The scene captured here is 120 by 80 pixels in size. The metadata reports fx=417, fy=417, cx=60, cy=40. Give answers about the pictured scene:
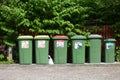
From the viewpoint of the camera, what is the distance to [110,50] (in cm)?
1762

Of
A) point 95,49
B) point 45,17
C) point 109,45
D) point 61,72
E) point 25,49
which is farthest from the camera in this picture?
point 45,17

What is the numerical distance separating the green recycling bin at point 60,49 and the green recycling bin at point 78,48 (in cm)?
34

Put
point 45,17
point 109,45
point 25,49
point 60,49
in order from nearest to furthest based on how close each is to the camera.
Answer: point 25,49, point 60,49, point 109,45, point 45,17

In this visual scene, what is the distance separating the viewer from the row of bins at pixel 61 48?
17.2 meters

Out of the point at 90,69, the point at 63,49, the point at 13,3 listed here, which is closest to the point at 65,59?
the point at 63,49

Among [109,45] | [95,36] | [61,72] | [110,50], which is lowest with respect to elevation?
[61,72]

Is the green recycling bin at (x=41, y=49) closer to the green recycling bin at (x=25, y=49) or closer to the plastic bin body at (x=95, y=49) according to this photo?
the green recycling bin at (x=25, y=49)

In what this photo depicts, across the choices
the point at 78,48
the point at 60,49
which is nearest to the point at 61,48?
the point at 60,49

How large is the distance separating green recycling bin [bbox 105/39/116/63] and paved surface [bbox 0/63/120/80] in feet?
1.98

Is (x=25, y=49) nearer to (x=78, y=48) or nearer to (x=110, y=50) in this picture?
(x=78, y=48)

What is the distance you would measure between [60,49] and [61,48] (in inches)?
2.3

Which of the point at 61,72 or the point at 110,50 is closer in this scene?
the point at 61,72

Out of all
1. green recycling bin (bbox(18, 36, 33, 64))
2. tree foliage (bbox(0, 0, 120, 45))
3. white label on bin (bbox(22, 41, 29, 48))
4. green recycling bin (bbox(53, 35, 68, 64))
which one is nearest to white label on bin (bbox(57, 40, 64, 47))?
green recycling bin (bbox(53, 35, 68, 64))

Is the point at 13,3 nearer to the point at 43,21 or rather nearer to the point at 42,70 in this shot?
the point at 43,21
